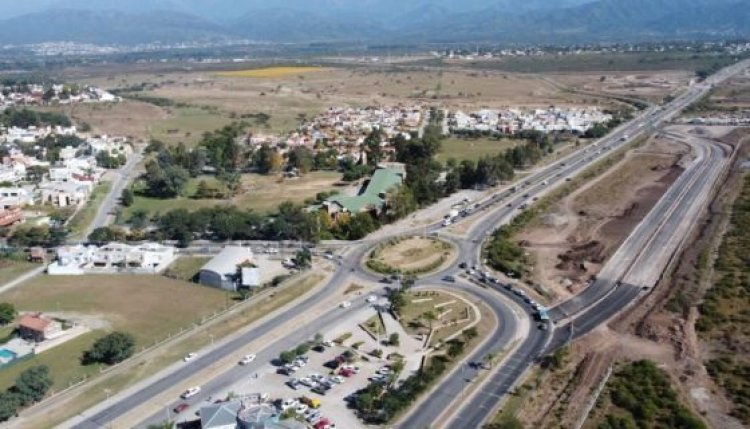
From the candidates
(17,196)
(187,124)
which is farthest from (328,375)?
(187,124)

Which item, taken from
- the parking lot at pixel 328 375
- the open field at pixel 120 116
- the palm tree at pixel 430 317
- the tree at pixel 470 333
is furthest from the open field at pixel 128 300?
the open field at pixel 120 116

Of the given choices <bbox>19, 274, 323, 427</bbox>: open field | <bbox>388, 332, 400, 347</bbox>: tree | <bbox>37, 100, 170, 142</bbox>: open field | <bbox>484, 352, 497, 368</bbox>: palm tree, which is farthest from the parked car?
<bbox>37, 100, 170, 142</bbox>: open field

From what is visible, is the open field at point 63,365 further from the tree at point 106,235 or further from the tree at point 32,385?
the tree at point 106,235

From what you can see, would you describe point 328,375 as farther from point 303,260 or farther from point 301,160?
point 301,160

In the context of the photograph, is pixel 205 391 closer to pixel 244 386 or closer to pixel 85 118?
pixel 244 386

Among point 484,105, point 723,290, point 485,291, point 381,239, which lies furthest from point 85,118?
point 723,290
